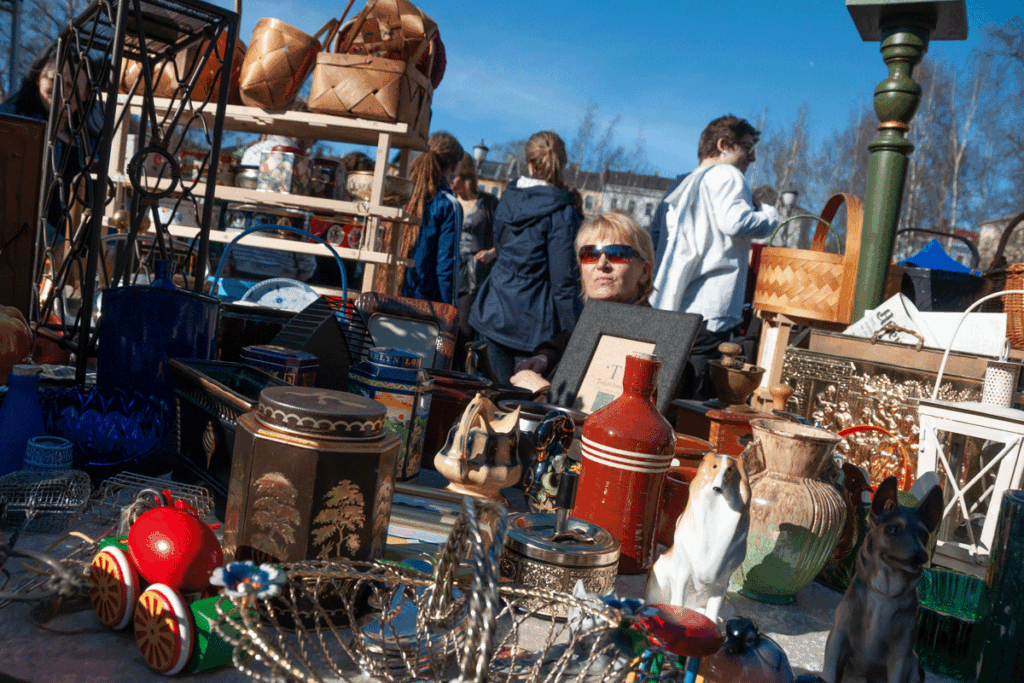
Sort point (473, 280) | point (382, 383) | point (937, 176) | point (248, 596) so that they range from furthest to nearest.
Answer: point (937, 176) → point (473, 280) → point (382, 383) → point (248, 596)

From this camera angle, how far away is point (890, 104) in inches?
106

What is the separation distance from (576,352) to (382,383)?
0.61 meters

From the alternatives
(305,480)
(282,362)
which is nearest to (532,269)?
(282,362)

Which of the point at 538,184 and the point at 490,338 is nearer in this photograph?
the point at 490,338

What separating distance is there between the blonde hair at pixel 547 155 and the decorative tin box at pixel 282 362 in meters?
2.08

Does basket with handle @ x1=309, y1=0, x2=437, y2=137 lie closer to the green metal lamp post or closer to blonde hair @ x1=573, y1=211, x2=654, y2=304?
blonde hair @ x1=573, y1=211, x2=654, y2=304

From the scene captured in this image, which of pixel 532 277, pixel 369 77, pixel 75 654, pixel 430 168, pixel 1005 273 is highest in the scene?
pixel 369 77

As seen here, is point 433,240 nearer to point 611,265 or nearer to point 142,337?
point 611,265

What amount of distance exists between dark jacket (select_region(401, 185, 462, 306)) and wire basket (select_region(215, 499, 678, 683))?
273 cm

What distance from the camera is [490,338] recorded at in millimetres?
2857

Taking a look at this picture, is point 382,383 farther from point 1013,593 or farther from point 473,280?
point 473,280

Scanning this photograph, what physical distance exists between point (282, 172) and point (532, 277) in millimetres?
1089

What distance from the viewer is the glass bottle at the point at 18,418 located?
3.37 feet

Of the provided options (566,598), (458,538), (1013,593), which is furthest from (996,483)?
(458,538)
